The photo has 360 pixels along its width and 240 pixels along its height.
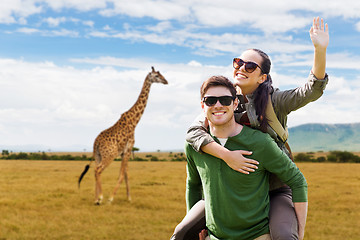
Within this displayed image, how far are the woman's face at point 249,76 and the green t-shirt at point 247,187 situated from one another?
41 centimetres

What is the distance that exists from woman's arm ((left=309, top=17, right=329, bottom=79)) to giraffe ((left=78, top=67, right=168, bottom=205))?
9654 mm

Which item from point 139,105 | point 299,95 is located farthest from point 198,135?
point 139,105

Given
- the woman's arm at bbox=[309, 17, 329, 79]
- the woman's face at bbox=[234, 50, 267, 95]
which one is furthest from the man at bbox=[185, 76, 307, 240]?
the woman's arm at bbox=[309, 17, 329, 79]

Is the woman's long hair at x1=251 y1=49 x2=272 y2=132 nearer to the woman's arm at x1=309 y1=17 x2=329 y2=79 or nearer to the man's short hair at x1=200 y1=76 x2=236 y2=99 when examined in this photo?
the man's short hair at x1=200 y1=76 x2=236 y2=99

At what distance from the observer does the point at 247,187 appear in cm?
303

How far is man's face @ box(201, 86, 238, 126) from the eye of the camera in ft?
9.83

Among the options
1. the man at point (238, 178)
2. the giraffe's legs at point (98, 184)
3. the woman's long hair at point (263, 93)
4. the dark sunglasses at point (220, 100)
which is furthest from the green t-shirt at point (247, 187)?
the giraffe's legs at point (98, 184)

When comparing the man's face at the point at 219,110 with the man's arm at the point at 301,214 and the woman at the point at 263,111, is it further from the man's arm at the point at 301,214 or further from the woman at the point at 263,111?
the man's arm at the point at 301,214

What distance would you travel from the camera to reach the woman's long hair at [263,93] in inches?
123

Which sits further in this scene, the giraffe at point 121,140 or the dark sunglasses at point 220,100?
the giraffe at point 121,140

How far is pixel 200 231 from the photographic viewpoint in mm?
3320

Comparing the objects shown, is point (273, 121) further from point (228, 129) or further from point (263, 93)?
point (228, 129)

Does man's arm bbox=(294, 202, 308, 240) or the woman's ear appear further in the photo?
the woman's ear

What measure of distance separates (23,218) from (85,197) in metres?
3.23
